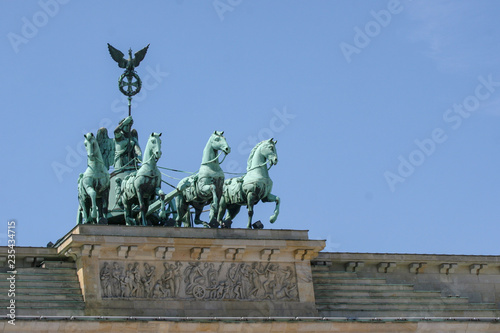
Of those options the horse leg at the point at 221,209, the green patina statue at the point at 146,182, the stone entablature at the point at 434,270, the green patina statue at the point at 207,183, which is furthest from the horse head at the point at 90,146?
the stone entablature at the point at 434,270

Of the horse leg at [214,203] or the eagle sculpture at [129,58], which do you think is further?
the eagle sculpture at [129,58]

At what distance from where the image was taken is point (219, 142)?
1697 inches

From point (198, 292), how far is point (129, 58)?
32.0ft

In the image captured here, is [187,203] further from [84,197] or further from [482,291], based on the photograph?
[482,291]

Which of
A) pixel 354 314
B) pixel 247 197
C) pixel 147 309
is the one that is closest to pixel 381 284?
pixel 354 314

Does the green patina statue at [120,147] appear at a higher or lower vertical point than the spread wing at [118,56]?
lower

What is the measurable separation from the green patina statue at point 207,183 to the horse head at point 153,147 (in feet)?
5.40

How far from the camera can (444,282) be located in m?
46.3

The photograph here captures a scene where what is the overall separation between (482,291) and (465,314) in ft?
6.37

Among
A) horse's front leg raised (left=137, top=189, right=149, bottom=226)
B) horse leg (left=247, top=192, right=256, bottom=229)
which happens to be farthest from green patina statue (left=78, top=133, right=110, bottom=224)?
horse leg (left=247, top=192, right=256, bottom=229)

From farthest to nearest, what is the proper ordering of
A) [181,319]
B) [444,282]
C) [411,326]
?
[444,282], [411,326], [181,319]

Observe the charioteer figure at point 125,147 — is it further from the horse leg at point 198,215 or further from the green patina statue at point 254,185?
the green patina statue at point 254,185

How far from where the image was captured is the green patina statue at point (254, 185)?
142 ft

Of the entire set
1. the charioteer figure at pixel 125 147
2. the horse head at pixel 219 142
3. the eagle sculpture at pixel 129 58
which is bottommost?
the horse head at pixel 219 142
